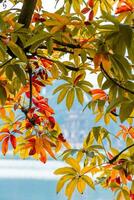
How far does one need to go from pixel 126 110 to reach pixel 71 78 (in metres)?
0.44

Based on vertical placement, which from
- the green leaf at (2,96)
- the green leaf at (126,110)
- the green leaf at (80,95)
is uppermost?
the green leaf at (126,110)

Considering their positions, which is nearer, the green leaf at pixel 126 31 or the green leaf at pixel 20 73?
the green leaf at pixel 126 31

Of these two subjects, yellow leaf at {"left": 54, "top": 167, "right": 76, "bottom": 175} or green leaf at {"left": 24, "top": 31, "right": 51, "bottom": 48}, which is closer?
green leaf at {"left": 24, "top": 31, "right": 51, "bottom": 48}

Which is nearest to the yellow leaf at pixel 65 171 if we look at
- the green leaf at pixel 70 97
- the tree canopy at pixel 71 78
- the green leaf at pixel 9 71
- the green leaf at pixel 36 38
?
the tree canopy at pixel 71 78

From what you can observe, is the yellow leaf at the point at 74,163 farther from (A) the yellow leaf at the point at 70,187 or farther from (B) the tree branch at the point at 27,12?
(B) the tree branch at the point at 27,12

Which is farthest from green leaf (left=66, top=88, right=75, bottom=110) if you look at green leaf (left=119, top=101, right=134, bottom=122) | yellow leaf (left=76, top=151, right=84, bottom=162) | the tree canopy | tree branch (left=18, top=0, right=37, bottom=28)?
green leaf (left=119, top=101, right=134, bottom=122)

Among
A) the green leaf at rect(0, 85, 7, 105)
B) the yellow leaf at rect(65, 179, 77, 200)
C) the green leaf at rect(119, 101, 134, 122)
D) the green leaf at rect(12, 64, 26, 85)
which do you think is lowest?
the yellow leaf at rect(65, 179, 77, 200)

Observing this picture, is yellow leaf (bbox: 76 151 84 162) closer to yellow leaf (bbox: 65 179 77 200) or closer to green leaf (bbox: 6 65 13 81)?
yellow leaf (bbox: 65 179 77 200)

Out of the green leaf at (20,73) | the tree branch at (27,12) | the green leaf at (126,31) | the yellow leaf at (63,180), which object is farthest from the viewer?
the yellow leaf at (63,180)

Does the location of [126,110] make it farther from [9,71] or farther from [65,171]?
[65,171]

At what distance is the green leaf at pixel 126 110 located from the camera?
0.79m

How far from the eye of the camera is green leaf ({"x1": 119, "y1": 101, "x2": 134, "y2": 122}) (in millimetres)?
793

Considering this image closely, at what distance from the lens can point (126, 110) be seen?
0.80m

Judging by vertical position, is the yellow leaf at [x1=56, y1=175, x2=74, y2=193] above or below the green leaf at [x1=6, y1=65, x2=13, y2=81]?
below
